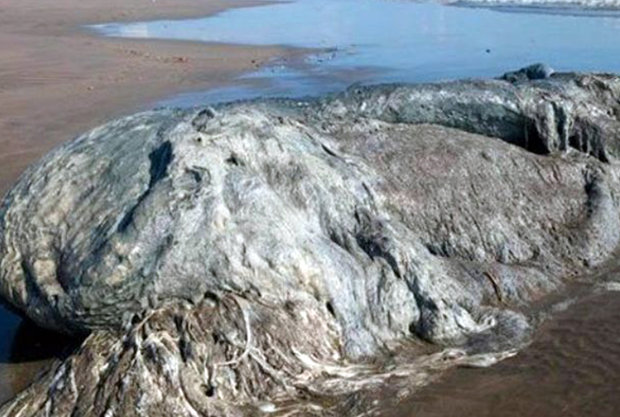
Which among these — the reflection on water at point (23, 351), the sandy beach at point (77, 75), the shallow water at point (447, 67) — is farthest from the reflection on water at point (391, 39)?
the reflection on water at point (23, 351)

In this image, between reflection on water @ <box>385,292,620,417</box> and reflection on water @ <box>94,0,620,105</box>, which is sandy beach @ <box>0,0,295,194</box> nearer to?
reflection on water @ <box>94,0,620,105</box>

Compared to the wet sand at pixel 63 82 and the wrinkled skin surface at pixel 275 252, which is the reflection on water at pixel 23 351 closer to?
the wet sand at pixel 63 82

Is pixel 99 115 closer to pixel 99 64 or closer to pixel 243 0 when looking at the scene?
pixel 99 64

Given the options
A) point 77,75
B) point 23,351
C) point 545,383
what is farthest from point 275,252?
point 77,75

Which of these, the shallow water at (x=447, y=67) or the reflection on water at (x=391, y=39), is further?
the reflection on water at (x=391, y=39)

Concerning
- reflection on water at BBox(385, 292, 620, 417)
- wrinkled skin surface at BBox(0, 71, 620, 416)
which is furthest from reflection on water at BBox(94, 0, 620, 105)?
reflection on water at BBox(385, 292, 620, 417)

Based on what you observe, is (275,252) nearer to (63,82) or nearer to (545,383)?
(545,383)

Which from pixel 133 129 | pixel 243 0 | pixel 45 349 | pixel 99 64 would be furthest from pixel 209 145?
pixel 243 0
